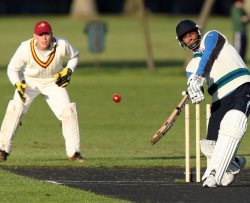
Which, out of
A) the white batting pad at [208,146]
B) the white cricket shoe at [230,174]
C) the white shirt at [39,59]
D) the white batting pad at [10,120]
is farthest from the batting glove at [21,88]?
the white cricket shoe at [230,174]

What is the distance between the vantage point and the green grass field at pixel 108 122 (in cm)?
1553

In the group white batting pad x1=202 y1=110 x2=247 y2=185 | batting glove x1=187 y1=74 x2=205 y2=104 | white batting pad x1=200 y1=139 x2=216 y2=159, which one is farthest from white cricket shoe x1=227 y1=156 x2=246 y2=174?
batting glove x1=187 y1=74 x2=205 y2=104

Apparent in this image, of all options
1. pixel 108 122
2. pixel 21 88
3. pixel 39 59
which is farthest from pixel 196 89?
pixel 108 122

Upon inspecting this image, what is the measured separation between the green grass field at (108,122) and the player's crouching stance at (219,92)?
5.43ft

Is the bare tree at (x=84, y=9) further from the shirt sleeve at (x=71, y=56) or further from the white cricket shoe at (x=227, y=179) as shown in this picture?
the white cricket shoe at (x=227, y=179)

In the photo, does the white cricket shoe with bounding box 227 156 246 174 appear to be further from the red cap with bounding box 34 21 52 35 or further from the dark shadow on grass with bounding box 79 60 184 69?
the dark shadow on grass with bounding box 79 60 184 69

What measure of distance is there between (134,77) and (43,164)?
66.8 ft

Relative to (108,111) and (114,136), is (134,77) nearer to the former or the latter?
(108,111)

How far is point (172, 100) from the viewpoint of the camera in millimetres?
28938

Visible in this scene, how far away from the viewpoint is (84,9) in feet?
260

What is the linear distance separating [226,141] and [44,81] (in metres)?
4.52

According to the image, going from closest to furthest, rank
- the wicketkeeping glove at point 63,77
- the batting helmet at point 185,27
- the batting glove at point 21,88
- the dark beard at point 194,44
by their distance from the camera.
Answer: the batting helmet at point 185,27, the dark beard at point 194,44, the batting glove at point 21,88, the wicketkeeping glove at point 63,77

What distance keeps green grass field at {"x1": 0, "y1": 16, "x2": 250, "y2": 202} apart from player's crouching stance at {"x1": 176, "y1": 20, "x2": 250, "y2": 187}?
5.43ft

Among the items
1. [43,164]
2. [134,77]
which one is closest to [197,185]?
[43,164]
